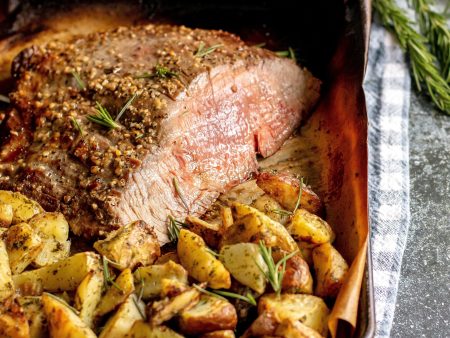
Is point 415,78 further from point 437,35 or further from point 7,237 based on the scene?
point 7,237

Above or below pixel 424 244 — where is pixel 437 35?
above

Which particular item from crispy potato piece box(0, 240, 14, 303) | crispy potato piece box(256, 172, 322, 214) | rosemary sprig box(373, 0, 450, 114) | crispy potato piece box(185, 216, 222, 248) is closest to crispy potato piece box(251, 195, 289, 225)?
crispy potato piece box(256, 172, 322, 214)

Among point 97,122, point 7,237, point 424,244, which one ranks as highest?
point 97,122

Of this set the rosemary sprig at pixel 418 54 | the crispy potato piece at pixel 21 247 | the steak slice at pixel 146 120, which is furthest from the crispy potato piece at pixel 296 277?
the rosemary sprig at pixel 418 54

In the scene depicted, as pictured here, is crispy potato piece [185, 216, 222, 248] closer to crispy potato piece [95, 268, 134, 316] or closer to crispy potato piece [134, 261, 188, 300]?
crispy potato piece [134, 261, 188, 300]

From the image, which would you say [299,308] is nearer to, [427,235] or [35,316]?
[35,316]

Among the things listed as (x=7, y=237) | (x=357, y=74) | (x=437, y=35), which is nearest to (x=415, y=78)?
(x=437, y=35)

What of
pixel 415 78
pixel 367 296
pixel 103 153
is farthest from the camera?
pixel 415 78
